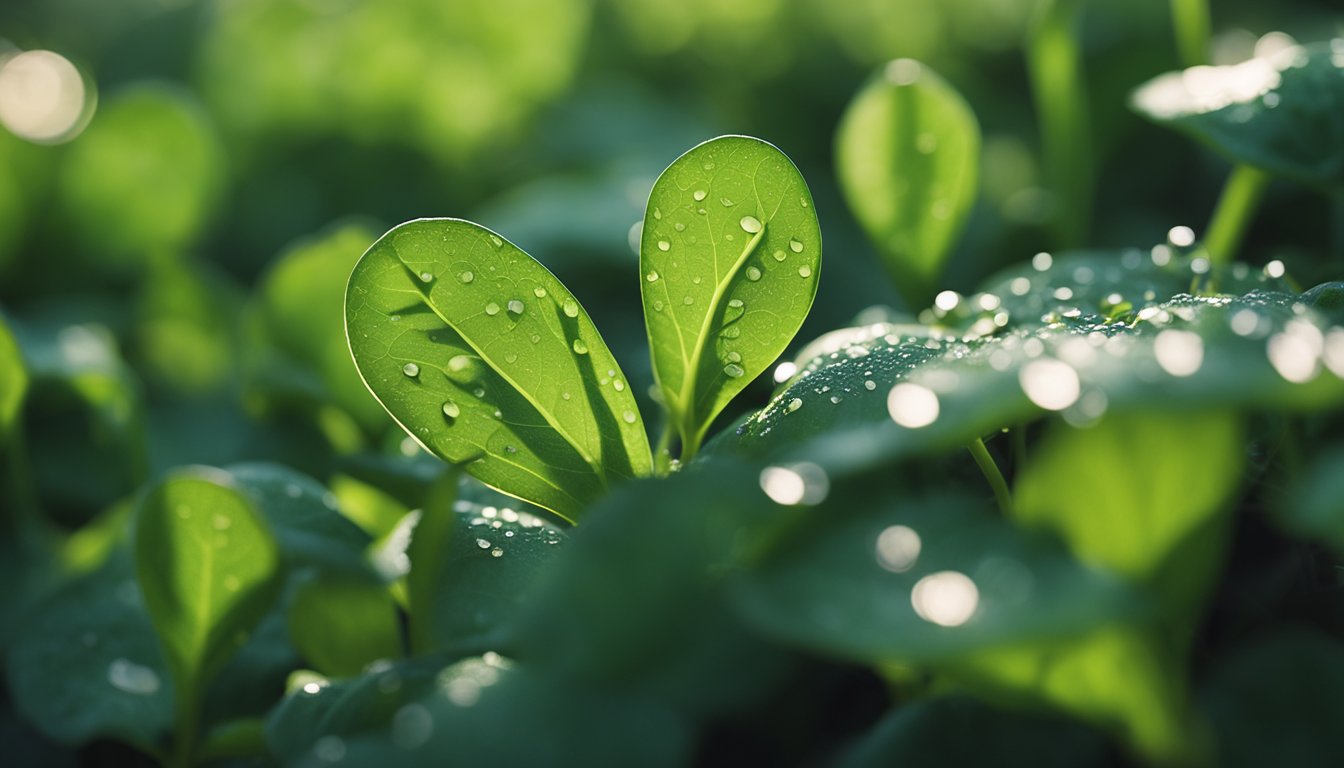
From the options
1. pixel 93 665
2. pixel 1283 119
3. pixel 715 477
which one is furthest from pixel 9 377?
pixel 1283 119

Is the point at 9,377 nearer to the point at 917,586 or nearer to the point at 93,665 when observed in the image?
the point at 93,665

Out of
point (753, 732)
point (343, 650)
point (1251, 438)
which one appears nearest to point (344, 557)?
point (343, 650)

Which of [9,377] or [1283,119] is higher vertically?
[1283,119]

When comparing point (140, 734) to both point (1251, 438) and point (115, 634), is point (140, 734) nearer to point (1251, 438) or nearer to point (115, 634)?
point (115, 634)

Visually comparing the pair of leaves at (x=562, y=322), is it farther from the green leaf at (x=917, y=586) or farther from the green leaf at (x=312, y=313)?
the green leaf at (x=312, y=313)

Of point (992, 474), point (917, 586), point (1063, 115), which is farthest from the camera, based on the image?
point (1063, 115)

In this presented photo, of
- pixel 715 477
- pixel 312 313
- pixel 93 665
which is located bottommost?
pixel 93 665

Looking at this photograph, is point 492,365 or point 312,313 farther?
point 312,313
